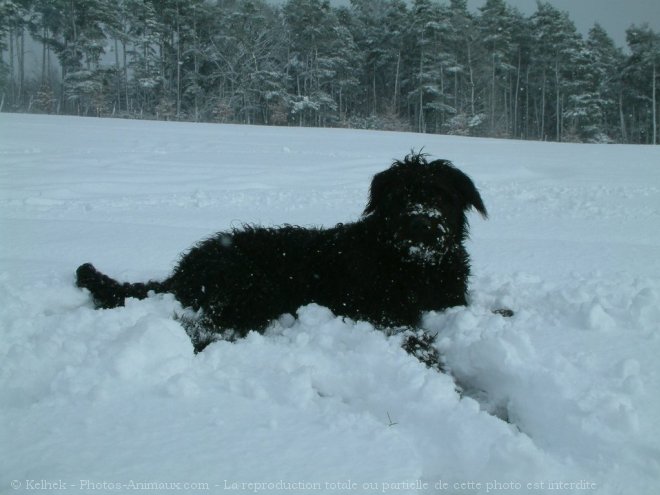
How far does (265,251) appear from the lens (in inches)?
157

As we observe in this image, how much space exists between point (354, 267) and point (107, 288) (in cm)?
201

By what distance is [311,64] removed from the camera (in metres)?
45.5

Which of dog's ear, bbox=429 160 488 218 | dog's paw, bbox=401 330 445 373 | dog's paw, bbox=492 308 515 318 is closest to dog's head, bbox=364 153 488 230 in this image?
dog's ear, bbox=429 160 488 218

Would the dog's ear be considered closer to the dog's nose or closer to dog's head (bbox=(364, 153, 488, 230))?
dog's head (bbox=(364, 153, 488, 230))

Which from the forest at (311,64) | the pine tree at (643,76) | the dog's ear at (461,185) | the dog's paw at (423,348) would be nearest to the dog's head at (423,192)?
the dog's ear at (461,185)

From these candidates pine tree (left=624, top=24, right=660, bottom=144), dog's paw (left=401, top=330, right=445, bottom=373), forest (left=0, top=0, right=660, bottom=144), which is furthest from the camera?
forest (left=0, top=0, right=660, bottom=144)

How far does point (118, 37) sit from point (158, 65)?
396 cm

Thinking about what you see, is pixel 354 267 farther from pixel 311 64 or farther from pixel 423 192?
pixel 311 64

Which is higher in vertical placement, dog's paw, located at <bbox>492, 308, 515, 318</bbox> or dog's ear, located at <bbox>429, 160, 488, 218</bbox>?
dog's ear, located at <bbox>429, 160, 488, 218</bbox>

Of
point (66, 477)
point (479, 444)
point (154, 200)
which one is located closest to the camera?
point (66, 477)

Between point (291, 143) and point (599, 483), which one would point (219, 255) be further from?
point (291, 143)

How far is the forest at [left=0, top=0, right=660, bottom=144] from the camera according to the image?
4012 centimetres

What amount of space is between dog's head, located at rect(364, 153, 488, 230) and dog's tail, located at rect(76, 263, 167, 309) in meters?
1.93

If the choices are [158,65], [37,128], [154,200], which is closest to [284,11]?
[158,65]
